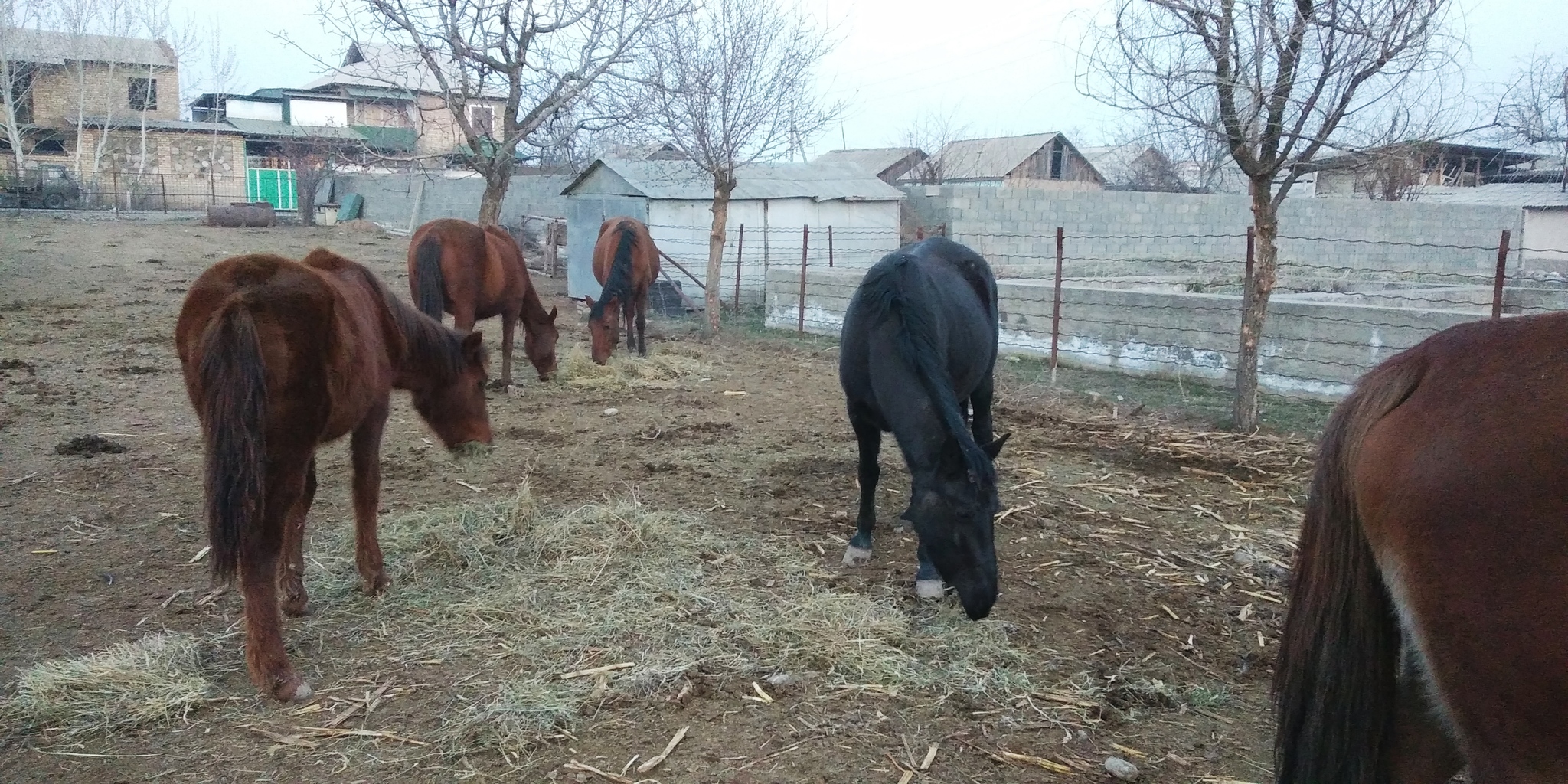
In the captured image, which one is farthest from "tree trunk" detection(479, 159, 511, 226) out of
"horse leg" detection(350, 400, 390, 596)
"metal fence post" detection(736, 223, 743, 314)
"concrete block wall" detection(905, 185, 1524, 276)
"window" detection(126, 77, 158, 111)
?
"window" detection(126, 77, 158, 111)

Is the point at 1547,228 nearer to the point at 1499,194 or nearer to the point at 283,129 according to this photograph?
the point at 1499,194

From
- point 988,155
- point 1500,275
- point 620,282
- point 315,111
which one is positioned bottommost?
point 620,282

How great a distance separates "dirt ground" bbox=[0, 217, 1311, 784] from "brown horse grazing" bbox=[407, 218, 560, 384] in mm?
454

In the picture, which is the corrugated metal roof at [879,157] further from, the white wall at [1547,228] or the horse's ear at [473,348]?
the horse's ear at [473,348]

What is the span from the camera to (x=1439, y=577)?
1700mm

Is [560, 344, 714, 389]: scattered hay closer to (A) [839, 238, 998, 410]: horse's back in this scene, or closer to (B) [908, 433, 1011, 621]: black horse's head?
(A) [839, 238, 998, 410]: horse's back

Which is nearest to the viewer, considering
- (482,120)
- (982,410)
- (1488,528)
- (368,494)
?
(1488,528)

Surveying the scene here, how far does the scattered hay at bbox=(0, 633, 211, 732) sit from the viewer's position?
329cm

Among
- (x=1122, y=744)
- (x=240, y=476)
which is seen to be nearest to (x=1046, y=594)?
(x=1122, y=744)

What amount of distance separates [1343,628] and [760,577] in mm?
2957

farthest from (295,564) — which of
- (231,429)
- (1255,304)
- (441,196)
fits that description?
(441,196)

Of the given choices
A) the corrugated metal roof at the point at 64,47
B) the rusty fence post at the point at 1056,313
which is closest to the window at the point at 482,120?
the rusty fence post at the point at 1056,313

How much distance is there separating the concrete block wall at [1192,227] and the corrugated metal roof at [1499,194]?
5699 millimetres

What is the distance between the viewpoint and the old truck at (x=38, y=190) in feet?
95.6
